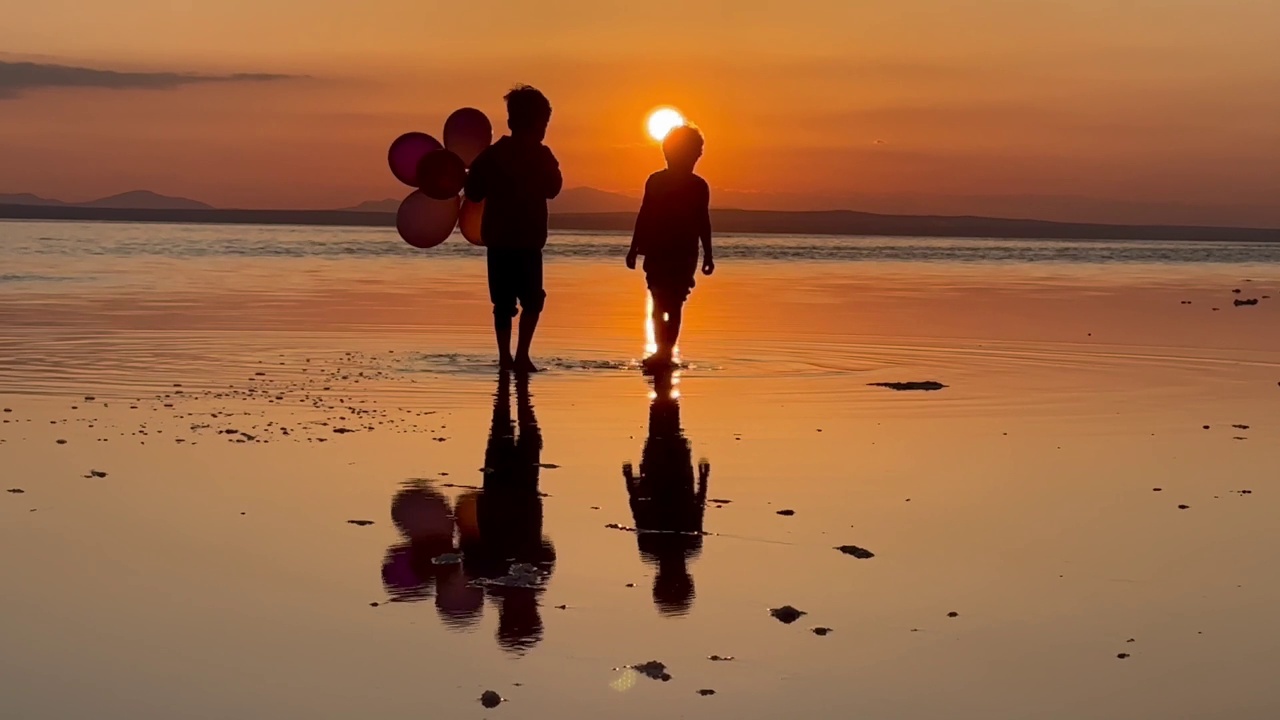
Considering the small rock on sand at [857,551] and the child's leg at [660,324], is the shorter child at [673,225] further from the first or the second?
the small rock on sand at [857,551]

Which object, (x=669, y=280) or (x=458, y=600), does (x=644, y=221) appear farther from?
(x=458, y=600)

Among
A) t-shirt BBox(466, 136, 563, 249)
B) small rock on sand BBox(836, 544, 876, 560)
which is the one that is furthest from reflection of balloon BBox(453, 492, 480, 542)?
t-shirt BBox(466, 136, 563, 249)

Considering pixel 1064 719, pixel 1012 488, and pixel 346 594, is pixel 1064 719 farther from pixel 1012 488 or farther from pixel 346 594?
pixel 1012 488

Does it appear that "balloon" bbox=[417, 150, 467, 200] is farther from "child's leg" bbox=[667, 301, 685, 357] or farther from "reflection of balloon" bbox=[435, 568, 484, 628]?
"reflection of balloon" bbox=[435, 568, 484, 628]

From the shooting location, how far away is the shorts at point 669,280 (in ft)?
44.7

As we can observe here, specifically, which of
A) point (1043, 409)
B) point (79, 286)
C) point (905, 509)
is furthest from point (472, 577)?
point (79, 286)

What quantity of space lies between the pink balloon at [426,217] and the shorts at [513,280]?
108 cm

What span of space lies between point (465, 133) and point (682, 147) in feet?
6.27

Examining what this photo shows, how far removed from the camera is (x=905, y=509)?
262 inches

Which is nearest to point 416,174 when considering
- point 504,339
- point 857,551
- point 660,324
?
point 504,339

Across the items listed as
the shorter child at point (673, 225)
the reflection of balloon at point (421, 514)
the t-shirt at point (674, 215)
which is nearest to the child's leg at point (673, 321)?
the shorter child at point (673, 225)

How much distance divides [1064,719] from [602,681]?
1.20 m

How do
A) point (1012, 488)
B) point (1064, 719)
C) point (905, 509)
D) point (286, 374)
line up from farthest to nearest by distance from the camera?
point (286, 374), point (1012, 488), point (905, 509), point (1064, 719)

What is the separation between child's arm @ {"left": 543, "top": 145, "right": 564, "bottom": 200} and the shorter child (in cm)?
100
